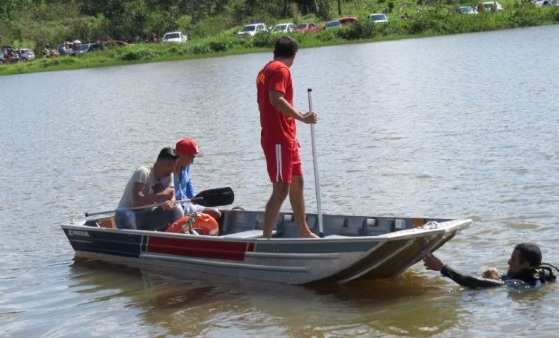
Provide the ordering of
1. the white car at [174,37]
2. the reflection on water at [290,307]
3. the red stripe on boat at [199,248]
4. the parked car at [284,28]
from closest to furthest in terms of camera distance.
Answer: the reflection on water at [290,307], the red stripe on boat at [199,248], the parked car at [284,28], the white car at [174,37]

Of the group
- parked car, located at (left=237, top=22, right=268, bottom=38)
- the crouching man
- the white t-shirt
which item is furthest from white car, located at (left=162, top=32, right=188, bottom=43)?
the white t-shirt

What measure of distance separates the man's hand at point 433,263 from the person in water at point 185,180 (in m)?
3.06

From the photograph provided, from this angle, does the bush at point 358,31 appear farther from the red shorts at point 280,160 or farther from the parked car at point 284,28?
the red shorts at point 280,160

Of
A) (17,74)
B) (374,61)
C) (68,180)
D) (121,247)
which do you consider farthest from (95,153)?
(17,74)

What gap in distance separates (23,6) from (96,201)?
8201 cm

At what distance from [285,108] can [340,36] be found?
59.6 m

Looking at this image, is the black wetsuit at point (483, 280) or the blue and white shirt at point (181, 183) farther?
the blue and white shirt at point (181, 183)

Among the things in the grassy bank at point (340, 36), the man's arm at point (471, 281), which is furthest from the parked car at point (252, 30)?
the man's arm at point (471, 281)

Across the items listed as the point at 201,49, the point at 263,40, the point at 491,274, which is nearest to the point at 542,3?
the point at 263,40

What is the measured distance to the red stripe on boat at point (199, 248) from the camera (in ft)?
36.2

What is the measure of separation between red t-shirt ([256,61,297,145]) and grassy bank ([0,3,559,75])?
5664cm

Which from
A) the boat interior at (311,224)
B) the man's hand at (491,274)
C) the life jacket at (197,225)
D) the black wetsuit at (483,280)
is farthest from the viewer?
the life jacket at (197,225)

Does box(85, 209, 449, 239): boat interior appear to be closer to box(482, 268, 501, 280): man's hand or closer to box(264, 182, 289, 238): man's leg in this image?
box(264, 182, 289, 238): man's leg

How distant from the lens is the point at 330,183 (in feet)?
56.6
